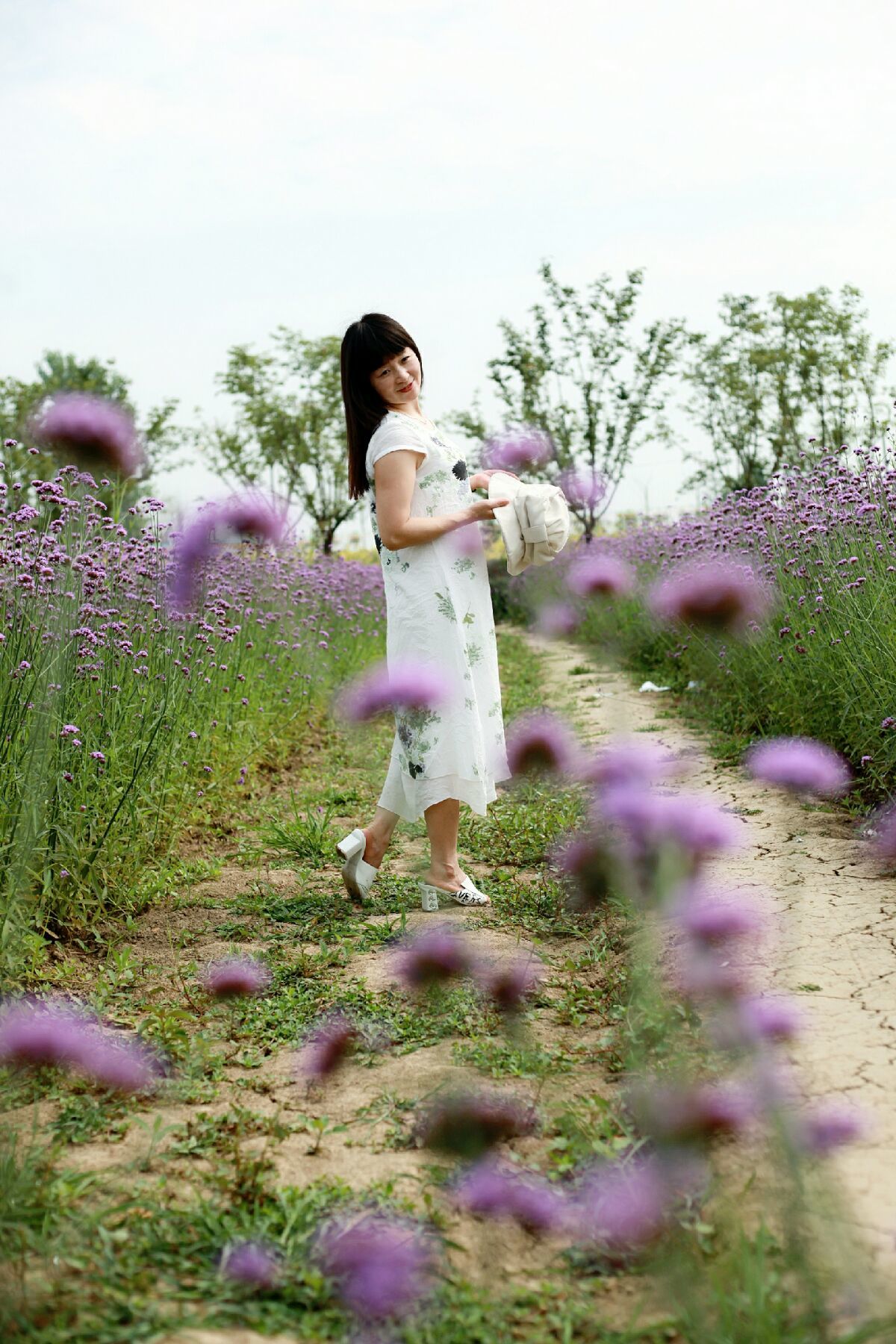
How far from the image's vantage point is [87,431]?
2109 millimetres

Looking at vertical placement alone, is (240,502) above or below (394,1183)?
above

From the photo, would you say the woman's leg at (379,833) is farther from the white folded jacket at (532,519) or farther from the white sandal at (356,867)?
the white folded jacket at (532,519)

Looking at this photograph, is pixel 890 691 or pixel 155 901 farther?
pixel 890 691

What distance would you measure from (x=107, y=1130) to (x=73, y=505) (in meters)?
1.92

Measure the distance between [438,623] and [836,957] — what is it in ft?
4.58

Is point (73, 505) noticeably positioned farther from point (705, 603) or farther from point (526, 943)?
point (705, 603)

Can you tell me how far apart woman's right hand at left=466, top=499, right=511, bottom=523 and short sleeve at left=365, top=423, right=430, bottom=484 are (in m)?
0.24

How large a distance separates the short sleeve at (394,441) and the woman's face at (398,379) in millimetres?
104

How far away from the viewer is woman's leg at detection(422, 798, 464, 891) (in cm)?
329

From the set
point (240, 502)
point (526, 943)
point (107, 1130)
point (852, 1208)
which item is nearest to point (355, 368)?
point (240, 502)

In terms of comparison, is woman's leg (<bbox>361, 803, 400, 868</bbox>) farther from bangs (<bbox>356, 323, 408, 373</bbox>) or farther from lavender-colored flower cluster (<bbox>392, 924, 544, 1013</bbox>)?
lavender-colored flower cluster (<bbox>392, 924, 544, 1013</bbox>)

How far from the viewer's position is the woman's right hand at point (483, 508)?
3.00 metres

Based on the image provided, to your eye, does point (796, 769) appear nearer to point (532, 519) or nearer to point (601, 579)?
point (601, 579)

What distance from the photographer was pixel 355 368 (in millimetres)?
3186
